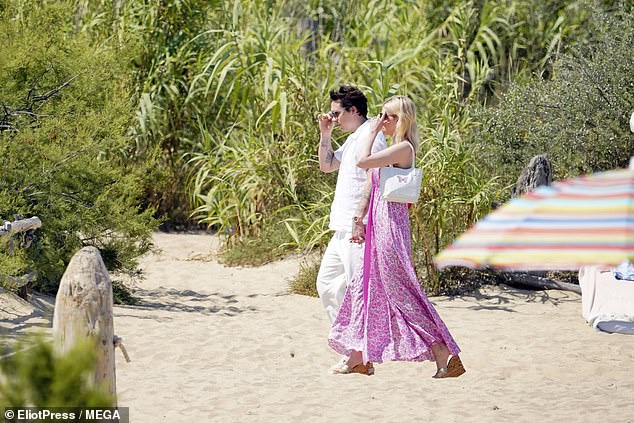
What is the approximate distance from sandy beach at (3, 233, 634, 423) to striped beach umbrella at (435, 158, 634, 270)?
5.94ft

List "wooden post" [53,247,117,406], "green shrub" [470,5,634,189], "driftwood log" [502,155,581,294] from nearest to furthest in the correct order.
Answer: "wooden post" [53,247,117,406]
"driftwood log" [502,155,581,294]
"green shrub" [470,5,634,189]

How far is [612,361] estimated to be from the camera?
617cm

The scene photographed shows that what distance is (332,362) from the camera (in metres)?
6.21

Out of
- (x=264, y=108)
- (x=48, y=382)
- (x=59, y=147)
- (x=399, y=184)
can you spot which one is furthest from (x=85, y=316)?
(x=264, y=108)

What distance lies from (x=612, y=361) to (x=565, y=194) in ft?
10.4

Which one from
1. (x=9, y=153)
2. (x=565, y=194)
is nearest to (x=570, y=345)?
(x=565, y=194)

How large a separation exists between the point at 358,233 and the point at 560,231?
2351 millimetres

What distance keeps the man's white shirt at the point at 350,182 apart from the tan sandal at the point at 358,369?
30.1 inches

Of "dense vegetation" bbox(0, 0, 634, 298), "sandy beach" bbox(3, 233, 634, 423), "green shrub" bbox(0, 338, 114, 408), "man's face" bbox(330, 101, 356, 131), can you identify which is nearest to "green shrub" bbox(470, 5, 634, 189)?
"dense vegetation" bbox(0, 0, 634, 298)

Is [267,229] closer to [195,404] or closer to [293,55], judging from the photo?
[293,55]

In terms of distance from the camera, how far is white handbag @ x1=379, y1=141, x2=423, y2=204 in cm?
530

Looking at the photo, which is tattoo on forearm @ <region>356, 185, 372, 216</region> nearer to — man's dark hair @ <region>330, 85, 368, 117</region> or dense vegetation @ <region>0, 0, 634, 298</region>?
man's dark hair @ <region>330, 85, 368, 117</region>

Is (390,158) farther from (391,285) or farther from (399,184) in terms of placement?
(391,285)

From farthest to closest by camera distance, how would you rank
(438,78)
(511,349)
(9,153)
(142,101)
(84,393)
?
(142,101) → (438,78) → (9,153) → (511,349) → (84,393)
